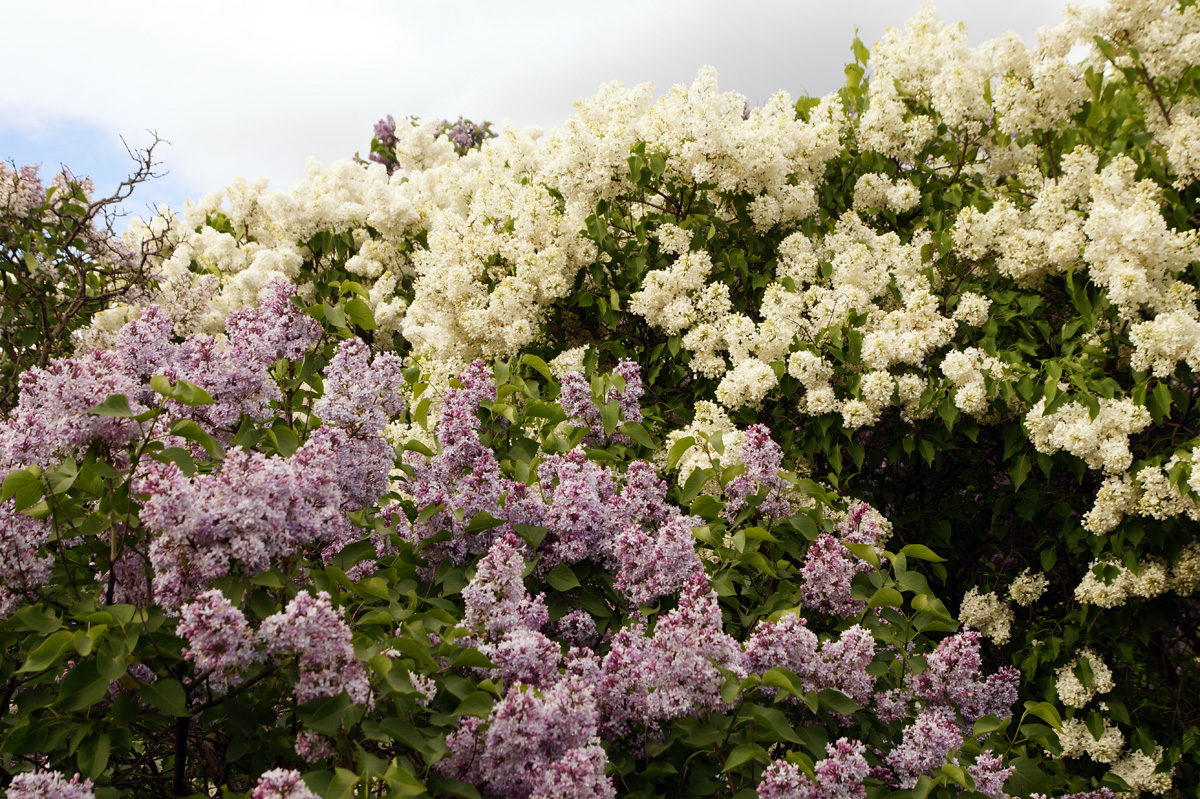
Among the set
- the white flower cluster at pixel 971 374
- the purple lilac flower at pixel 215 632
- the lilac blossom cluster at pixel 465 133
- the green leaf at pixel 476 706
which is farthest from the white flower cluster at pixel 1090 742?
the lilac blossom cluster at pixel 465 133

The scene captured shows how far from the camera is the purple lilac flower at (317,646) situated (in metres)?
1.81

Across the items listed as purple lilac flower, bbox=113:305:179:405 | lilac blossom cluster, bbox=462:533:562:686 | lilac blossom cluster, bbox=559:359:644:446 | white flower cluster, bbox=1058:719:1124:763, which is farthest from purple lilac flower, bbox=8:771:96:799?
white flower cluster, bbox=1058:719:1124:763

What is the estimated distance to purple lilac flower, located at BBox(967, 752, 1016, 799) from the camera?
2.31 metres

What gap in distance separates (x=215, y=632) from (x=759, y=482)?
193 centimetres

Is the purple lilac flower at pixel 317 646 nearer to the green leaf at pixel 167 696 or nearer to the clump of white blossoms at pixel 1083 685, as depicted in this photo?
the green leaf at pixel 167 696

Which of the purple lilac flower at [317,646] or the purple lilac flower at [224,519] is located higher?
the purple lilac flower at [224,519]

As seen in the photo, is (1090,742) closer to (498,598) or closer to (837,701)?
(837,701)

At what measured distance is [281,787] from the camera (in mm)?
1664

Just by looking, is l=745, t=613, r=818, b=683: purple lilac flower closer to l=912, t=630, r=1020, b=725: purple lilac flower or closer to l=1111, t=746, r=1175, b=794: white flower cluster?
l=912, t=630, r=1020, b=725: purple lilac flower

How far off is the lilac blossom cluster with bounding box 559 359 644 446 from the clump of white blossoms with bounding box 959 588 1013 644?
7.87ft

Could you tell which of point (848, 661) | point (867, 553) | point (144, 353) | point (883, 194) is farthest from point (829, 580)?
point (883, 194)

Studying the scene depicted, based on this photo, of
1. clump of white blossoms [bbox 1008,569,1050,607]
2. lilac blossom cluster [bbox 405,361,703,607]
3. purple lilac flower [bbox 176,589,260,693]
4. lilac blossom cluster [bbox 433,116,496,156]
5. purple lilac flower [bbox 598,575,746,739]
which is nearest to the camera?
purple lilac flower [bbox 176,589,260,693]

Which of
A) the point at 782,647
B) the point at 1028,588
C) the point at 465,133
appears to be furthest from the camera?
the point at 465,133

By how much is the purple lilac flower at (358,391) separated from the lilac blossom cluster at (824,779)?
149 cm
